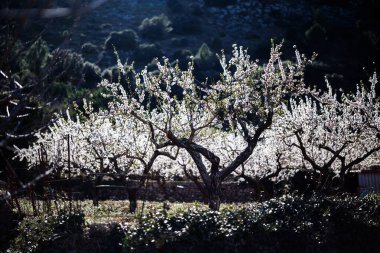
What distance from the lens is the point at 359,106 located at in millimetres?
15812

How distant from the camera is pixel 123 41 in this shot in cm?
6106

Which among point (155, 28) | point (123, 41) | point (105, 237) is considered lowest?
point (105, 237)

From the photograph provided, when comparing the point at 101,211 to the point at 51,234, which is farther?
the point at 101,211

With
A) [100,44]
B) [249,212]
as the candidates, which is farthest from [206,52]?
[249,212]

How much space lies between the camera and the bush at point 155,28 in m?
66.8

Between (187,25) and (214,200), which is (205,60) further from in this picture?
(214,200)

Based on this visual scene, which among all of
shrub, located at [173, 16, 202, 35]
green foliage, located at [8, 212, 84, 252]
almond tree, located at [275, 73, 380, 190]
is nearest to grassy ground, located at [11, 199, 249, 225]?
green foliage, located at [8, 212, 84, 252]

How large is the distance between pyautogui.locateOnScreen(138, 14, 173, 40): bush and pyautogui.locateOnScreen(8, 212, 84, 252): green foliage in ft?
194

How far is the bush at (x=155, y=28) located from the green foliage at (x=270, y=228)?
5864cm

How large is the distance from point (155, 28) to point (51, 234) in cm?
6139

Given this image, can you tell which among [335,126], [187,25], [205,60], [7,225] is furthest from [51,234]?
[187,25]

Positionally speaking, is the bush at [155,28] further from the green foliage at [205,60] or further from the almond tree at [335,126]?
the almond tree at [335,126]

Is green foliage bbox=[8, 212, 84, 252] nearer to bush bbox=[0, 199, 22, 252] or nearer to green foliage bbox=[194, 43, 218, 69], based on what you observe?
bush bbox=[0, 199, 22, 252]

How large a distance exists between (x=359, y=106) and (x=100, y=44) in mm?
52812
